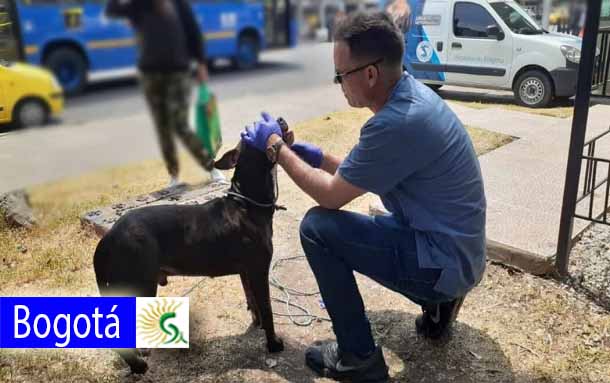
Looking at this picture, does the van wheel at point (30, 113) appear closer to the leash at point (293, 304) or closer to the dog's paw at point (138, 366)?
the dog's paw at point (138, 366)

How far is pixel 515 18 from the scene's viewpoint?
2.67 metres

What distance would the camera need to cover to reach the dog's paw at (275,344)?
8.07 ft

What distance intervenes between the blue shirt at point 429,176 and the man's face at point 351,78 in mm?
102

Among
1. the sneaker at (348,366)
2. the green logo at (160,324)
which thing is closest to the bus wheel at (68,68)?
the green logo at (160,324)

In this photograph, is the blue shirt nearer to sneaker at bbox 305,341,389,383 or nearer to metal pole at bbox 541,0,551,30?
sneaker at bbox 305,341,389,383

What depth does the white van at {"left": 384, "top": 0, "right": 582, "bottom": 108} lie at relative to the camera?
8.79 feet

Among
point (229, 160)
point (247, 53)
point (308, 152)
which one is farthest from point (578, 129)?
point (247, 53)

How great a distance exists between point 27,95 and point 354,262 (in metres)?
1.44

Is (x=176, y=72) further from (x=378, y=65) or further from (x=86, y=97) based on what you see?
(x=378, y=65)

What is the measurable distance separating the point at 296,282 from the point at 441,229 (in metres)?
1.17

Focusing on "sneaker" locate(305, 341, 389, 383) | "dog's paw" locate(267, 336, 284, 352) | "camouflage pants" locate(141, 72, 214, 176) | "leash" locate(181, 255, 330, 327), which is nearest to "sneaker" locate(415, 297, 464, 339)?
"sneaker" locate(305, 341, 389, 383)

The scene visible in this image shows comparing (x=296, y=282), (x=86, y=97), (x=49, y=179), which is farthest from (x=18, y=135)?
(x=296, y=282)

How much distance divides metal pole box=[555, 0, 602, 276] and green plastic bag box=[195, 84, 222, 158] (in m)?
1.98

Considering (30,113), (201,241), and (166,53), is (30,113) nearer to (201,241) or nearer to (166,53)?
(166,53)
